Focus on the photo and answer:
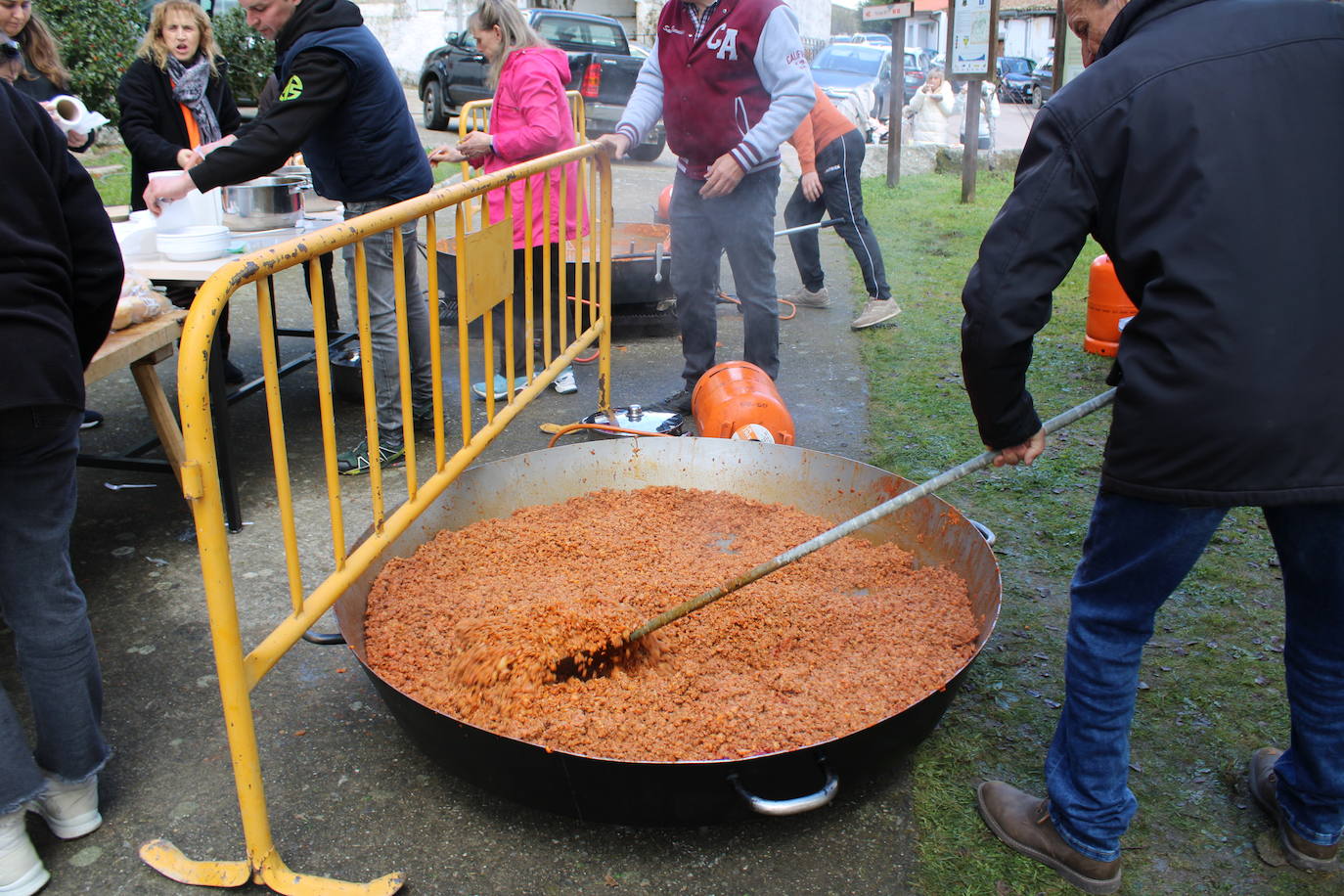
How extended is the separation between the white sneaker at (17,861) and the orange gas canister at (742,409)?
99.1 inches

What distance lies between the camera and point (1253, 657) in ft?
9.58

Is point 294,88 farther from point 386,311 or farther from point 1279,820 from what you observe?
point 1279,820

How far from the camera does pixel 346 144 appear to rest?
3869 mm

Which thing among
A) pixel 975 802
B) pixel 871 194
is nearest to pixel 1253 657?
pixel 975 802

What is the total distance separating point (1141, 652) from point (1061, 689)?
0.82 m

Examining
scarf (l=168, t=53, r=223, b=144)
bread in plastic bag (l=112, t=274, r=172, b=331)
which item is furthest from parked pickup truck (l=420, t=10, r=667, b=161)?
bread in plastic bag (l=112, t=274, r=172, b=331)

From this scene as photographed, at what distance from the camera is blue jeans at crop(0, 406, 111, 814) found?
2010mm

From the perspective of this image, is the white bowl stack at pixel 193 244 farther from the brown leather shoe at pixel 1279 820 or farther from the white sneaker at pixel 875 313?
the white sneaker at pixel 875 313

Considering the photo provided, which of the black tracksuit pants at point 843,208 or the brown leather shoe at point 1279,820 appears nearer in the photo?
the brown leather shoe at point 1279,820

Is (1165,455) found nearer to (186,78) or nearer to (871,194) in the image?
(186,78)

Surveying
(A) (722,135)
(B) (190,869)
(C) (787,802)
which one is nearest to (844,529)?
(C) (787,802)

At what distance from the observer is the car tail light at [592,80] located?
14.1 m

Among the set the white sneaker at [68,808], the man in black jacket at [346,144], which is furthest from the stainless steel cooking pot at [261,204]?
the white sneaker at [68,808]

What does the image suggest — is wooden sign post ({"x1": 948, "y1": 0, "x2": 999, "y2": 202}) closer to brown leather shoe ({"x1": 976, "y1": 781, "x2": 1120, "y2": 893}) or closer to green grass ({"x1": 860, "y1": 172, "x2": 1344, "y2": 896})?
green grass ({"x1": 860, "y1": 172, "x2": 1344, "y2": 896})
